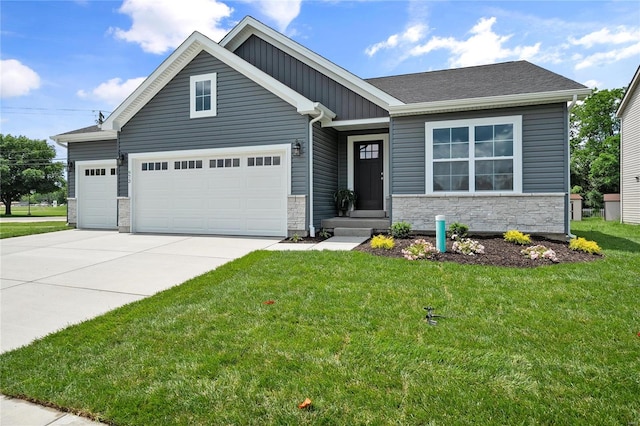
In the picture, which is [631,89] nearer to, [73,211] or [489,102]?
[489,102]

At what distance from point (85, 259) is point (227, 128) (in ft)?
16.4

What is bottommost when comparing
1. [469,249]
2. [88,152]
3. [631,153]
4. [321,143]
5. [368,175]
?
[469,249]

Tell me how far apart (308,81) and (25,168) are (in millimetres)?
33615

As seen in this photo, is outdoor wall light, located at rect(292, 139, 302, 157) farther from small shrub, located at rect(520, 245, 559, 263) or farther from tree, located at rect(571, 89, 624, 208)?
tree, located at rect(571, 89, 624, 208)

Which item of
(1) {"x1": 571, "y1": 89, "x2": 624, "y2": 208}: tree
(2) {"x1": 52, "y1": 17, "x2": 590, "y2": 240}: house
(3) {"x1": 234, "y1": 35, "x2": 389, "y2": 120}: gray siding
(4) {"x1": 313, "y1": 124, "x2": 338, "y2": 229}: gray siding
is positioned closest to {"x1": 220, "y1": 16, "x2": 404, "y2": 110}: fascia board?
(2) {"x1": 52, "y1": 17, "x2": 590, "y2": 240}: house

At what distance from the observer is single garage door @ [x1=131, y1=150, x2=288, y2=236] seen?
967 cm

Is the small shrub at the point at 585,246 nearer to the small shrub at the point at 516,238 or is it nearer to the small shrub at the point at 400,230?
the small shrub at the point at 516,238

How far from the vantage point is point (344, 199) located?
10.9 metres

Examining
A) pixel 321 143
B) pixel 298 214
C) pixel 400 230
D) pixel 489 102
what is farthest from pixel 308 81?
pixel 400 230

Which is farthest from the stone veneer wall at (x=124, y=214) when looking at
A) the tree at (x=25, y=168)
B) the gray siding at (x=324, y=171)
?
the tree at (x=25, y=168)

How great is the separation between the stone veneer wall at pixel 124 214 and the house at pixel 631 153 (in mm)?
19923

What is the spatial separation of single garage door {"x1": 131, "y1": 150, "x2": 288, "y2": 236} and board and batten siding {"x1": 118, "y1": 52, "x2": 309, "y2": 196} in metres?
0.38

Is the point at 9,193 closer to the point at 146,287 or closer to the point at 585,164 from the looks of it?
the point at 146,287

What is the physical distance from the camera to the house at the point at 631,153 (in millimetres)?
14891
